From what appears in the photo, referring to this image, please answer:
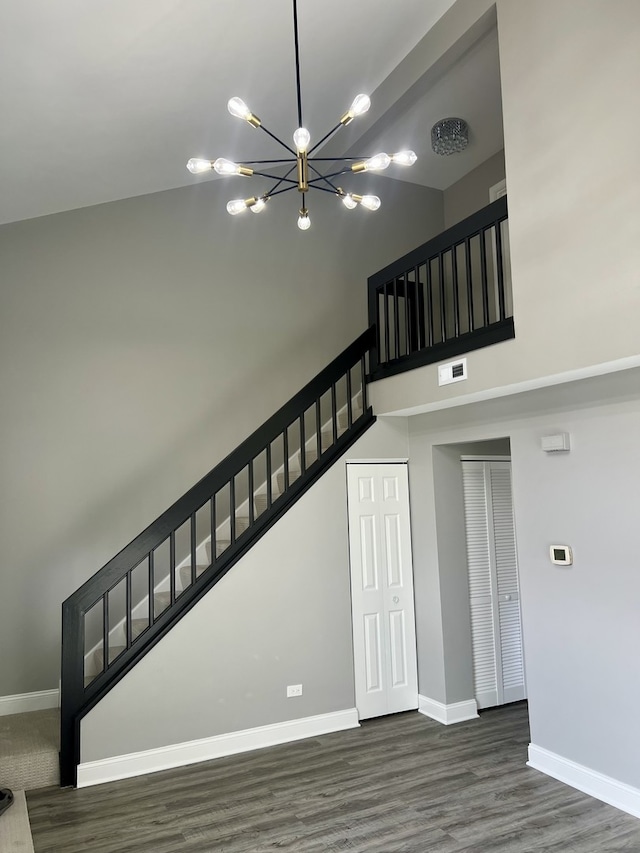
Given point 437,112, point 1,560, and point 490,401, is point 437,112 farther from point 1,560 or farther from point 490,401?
point 1,560

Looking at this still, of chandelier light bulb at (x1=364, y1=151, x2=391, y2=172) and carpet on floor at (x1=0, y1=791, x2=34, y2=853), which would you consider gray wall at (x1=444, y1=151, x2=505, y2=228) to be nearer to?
chandelier light bulb at (x1=364, y1=151, x2=391, y2=172)

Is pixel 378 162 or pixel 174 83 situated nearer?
pixel 378 162

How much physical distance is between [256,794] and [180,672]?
3.08 feet

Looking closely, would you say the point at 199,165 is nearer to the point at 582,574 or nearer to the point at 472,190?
the point at 582,574

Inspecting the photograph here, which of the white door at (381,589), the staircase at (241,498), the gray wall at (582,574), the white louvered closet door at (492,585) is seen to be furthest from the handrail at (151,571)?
the gray wall at (582,574)

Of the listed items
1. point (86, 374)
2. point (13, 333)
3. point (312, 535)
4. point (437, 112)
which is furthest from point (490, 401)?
point (13, 333)

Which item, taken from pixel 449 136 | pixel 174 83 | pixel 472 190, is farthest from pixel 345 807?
pixel 472 190

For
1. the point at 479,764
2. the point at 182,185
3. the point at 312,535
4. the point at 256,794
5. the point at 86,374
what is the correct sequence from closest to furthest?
the point at 256,794, the point at 479,764, the point at 312,535, the point at 86,374, the point at 182,185

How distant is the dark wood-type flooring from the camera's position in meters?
3.31

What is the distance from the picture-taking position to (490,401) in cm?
461

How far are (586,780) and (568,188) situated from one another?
3.47m

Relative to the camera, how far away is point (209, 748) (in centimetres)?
439

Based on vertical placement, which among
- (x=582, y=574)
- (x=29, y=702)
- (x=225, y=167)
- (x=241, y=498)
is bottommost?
(x=29, y=702)

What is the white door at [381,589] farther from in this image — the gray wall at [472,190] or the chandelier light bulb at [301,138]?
the gray wall at [472,190]
